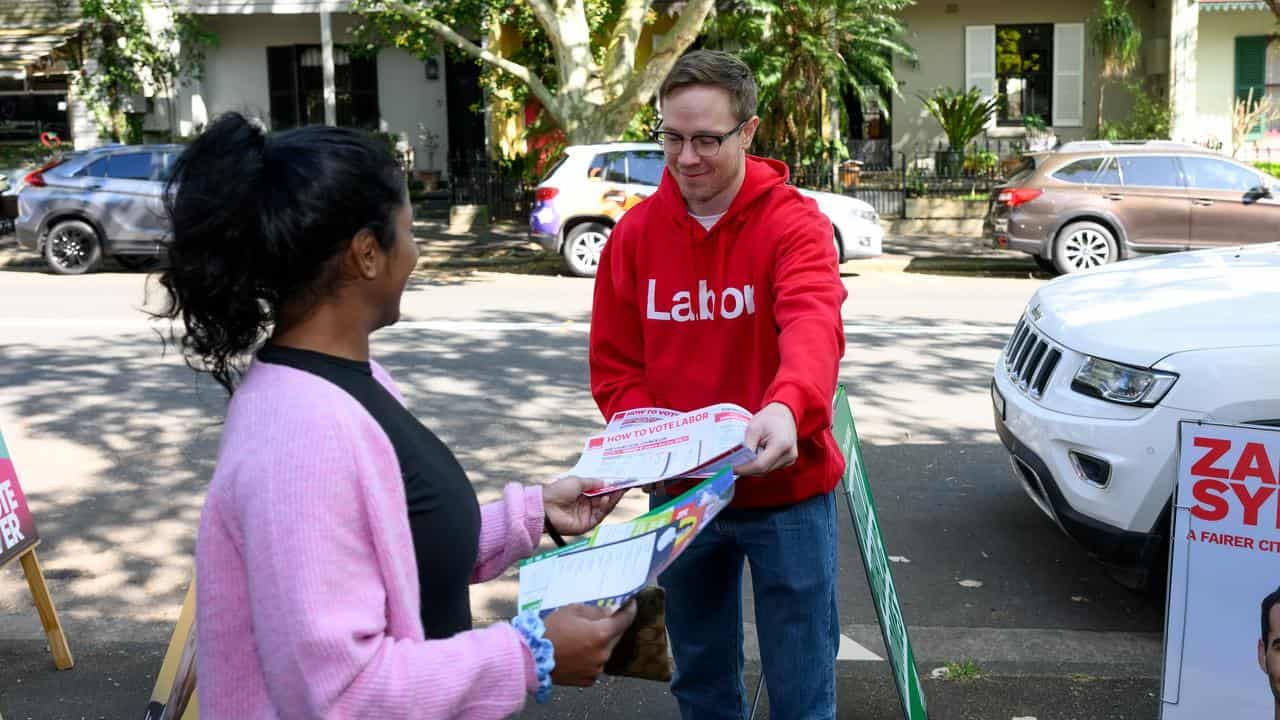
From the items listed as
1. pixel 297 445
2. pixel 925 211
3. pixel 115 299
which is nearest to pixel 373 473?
pixel 297 445

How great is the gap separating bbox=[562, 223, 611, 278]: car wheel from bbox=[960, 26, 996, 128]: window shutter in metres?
11.3

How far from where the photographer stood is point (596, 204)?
15898 millimetres

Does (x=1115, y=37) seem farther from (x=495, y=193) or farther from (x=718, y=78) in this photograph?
(x=718, y=78)

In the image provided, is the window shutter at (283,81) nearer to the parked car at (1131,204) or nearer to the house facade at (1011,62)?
the house facade at (1011,62)

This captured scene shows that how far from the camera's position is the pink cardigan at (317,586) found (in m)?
1.65

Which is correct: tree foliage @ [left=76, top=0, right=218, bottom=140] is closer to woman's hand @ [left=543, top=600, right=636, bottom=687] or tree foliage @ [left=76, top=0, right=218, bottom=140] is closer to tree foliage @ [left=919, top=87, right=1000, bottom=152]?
tree foliage @ [left=919, top=87, right=1000, bottom=152]

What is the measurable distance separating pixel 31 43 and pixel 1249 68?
73.8ft

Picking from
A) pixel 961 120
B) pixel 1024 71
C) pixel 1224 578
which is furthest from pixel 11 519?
pixel 1024 71

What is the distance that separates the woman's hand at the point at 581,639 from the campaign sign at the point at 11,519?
10.3ft

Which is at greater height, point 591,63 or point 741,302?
point 591,63

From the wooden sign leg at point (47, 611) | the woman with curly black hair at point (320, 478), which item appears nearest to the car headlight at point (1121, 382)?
the woman with curly black hair at point (320, 478)

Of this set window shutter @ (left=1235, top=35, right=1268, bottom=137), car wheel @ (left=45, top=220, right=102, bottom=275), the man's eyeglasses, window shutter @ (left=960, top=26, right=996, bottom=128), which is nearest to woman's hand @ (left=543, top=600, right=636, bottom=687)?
the man's eyeglasses

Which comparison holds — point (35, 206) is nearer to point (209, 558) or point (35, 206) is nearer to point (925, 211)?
point (925, 211)

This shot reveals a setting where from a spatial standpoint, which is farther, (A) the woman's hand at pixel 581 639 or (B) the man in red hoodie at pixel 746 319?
(B) the man in red hoodie at pixel 746 319
